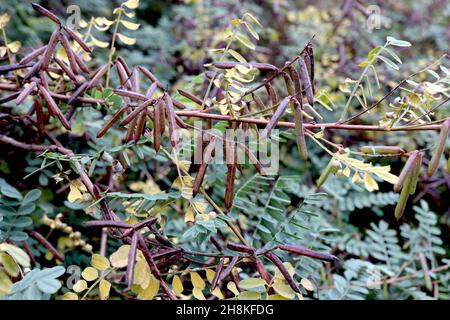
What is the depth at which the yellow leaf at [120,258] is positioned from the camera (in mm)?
649

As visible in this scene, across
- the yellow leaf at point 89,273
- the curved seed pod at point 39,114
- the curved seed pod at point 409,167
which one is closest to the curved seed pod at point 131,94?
the curved seed pod at point 39,114

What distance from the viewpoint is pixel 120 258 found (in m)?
0.65

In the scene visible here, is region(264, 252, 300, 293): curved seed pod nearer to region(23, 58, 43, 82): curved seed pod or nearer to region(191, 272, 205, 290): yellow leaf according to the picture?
region(191, 272, 205, 290): yellow leaf

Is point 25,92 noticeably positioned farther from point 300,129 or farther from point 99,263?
point 300,129

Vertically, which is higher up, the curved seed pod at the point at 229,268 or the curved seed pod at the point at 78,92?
the curved seed pod at the point at 78,92

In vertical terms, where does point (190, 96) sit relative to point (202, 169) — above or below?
above

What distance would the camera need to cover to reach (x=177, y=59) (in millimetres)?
1472

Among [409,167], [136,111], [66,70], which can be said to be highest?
[66,70]

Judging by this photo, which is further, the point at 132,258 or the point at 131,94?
the point at 131,94

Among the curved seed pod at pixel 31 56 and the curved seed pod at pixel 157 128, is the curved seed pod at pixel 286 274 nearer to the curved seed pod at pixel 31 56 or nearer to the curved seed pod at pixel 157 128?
the curved seed pod at pixel 157 128

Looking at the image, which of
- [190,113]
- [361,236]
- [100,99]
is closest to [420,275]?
[361,236]

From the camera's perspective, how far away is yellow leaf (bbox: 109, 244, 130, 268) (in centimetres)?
65

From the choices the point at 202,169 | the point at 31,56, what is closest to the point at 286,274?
the point at 202,169

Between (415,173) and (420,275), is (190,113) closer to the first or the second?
(415,173)
